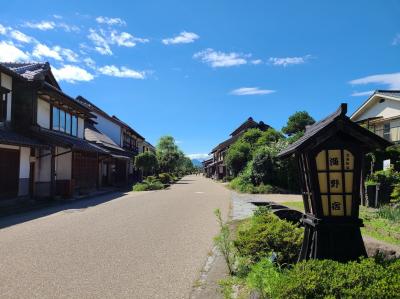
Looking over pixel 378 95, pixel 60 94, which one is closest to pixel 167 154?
pixel 378 95

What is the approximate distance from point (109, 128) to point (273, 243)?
40.2 metres

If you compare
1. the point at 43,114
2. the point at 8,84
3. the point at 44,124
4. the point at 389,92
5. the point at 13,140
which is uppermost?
the point at 389,92

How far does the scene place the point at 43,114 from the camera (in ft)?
72.0

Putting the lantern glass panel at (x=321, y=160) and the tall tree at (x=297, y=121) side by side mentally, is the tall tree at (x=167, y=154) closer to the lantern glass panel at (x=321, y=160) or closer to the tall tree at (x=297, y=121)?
the tall tree at (x=297, y=121)

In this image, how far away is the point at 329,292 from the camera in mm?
3812

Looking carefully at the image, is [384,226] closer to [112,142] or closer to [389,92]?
[389,92]

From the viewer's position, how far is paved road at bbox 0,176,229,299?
19.0 ft

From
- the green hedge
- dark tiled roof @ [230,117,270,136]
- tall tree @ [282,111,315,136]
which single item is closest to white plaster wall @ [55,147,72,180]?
the green hedge

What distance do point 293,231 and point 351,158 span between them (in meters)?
1.89

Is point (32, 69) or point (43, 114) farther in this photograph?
point (32, 69)

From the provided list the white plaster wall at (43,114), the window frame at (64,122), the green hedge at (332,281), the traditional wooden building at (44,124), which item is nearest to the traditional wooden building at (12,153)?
the traditional wooden building at (44,124)

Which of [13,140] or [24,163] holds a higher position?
[13,140]

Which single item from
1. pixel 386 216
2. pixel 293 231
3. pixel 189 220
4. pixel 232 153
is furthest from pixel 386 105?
pixel 293 231

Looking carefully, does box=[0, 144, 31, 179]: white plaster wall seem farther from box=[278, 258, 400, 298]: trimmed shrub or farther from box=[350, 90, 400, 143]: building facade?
box=[350, 90, 400, 143]: building facade
